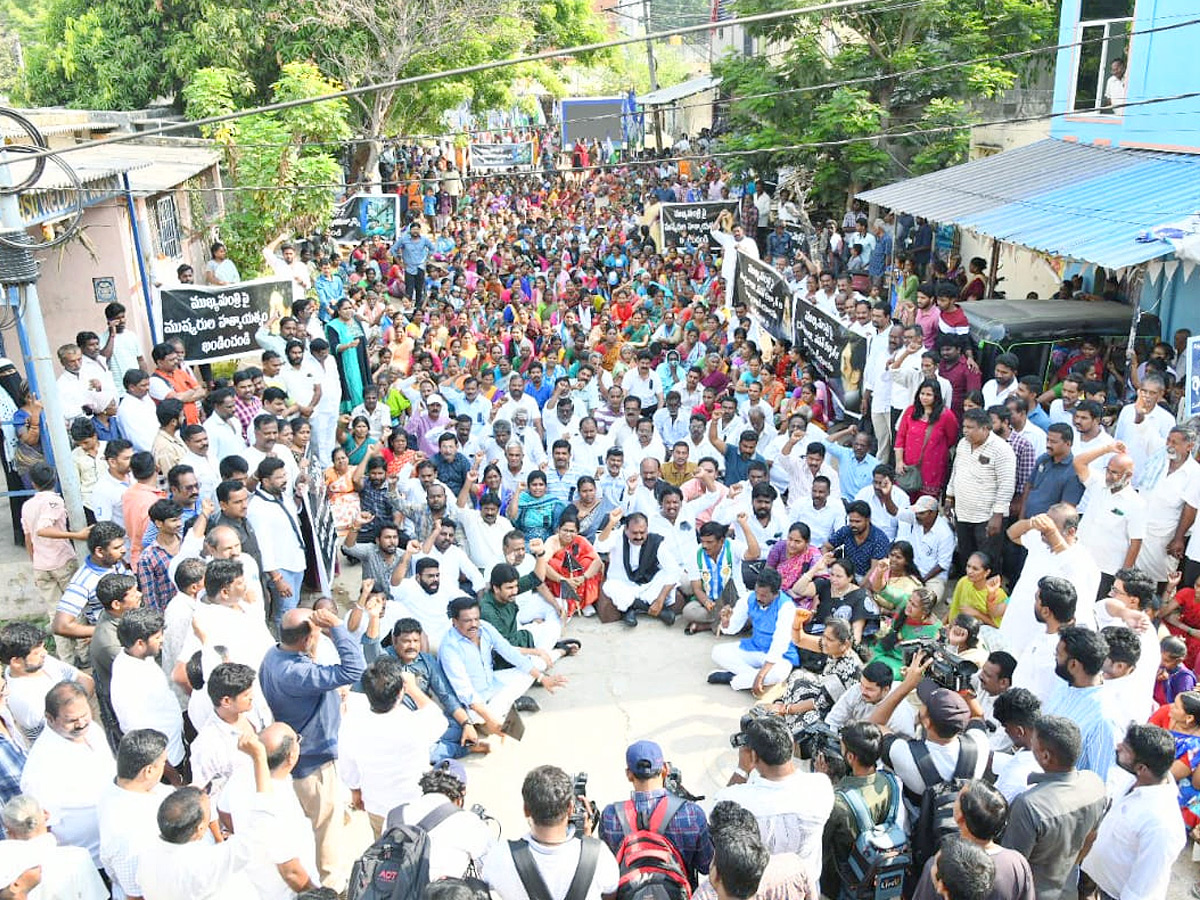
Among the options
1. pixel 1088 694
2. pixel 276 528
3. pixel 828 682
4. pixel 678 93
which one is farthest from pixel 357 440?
pixel 678 93

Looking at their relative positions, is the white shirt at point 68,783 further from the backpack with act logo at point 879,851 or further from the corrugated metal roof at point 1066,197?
the corrugated metal roof at point 1066,197

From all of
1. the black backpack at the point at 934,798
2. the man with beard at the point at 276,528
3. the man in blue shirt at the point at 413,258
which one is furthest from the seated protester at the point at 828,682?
the man in blue shirt at the point at 413,258

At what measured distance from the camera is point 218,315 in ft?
31.6

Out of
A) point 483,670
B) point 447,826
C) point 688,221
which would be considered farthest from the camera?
point 688,221

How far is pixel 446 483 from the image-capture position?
8.65m

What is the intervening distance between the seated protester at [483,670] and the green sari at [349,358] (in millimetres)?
4892

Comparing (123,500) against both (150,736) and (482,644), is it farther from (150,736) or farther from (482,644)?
(150,736)

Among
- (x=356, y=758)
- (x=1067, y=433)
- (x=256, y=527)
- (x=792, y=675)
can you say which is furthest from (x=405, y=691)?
(x=1067, y=433)

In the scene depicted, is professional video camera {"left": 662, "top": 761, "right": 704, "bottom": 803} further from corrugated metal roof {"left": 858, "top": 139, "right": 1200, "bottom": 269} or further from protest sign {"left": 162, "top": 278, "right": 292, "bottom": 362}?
protest sign {"left": 162, "top": 278, "right": 292, "bottom": 362}

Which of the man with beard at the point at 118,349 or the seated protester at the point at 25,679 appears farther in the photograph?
the man with beard at the point at 118,349

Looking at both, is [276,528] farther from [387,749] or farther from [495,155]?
[495,155]

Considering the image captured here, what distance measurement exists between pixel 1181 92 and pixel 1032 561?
7.01 metres

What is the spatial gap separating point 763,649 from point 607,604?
1.38 metres

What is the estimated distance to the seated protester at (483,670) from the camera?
20.5 feet
